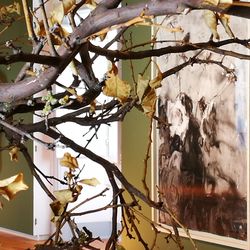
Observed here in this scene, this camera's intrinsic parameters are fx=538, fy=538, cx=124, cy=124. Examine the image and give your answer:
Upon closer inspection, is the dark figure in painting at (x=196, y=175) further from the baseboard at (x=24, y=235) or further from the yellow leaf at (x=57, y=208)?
the yellow leaf at (x=57, y=208)

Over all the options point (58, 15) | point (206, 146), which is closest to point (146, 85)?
point (58, 15)

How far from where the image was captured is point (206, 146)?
3.34 metres

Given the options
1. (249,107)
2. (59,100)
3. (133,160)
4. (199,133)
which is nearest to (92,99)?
(59,100)

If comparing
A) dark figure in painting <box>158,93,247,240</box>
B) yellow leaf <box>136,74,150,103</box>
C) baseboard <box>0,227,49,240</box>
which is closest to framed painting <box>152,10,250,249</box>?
dark figure in painting <box>158,93,247,240</box>

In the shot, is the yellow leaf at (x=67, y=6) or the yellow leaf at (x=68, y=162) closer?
the yellow leaf at (x=67, y=6)

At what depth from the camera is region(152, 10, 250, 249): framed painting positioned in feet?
10.2

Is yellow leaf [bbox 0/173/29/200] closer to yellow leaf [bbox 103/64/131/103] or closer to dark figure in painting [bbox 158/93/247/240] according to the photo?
yellow leaf [bbox 103/64/131/103]

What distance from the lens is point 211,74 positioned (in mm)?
3295

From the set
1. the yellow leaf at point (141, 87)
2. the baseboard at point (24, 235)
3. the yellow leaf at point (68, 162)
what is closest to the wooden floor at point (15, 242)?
the baseboard at point (24, 235)

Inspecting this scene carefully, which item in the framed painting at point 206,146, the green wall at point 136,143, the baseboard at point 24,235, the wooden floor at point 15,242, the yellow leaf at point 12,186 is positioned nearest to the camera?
the yellow leaf at point 12,186

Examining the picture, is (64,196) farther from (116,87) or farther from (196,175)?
(196,175)

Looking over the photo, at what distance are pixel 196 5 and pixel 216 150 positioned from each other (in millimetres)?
2899

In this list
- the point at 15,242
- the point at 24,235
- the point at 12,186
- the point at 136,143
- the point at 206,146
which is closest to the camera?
the point at 12,186

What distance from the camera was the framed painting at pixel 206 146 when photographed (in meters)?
3.10
